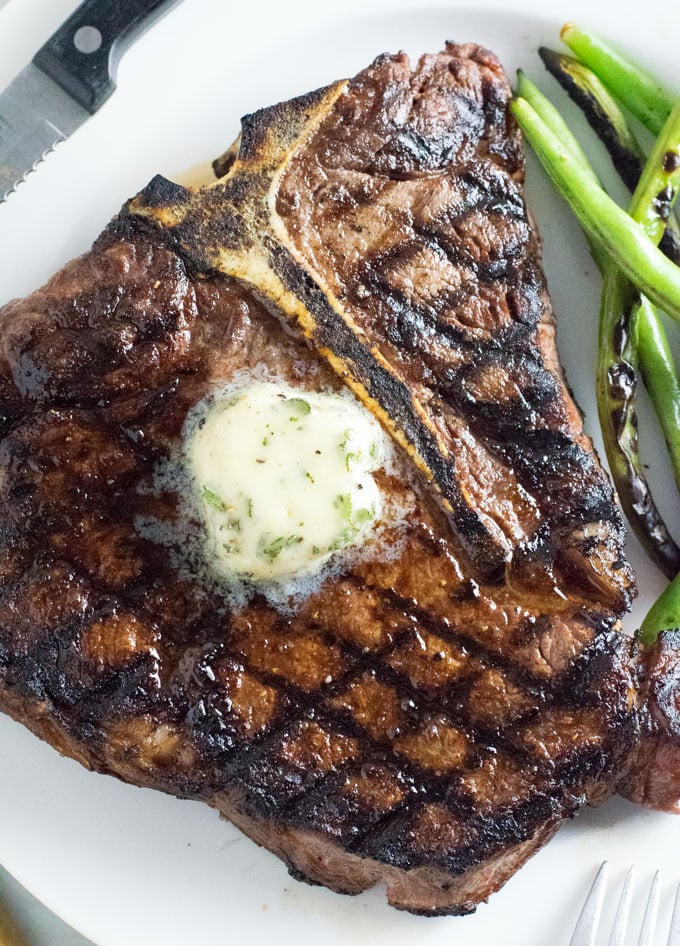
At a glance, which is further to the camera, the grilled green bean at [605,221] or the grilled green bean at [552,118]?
the grilled green bean at [552,118]

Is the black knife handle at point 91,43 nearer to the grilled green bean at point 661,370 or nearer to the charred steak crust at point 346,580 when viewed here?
the charred steak crust at point 346,580

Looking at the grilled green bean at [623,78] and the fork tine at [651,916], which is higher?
the grilled green bean at [623,78]

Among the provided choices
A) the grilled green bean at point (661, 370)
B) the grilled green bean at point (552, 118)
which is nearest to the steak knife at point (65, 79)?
the grilled green bean at point (552, 118)

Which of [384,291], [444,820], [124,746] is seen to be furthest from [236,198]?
[444,820]

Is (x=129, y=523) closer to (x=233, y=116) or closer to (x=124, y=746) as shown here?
A: (x=124, y=746)

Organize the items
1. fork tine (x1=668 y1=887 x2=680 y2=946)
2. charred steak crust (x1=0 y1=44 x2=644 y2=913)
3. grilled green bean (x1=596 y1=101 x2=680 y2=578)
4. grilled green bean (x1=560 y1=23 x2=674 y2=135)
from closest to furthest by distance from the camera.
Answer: charred steak crust (x1=0 y1=44 x2=644 y2=913) → fork tine (x1=668 y1=887 x2=680 y2=946) → grilled green bean (x1=596 y1=101 x2=680 y2=578) → grilled green bean (x1=560 y1=23 x2=674 y2=135)

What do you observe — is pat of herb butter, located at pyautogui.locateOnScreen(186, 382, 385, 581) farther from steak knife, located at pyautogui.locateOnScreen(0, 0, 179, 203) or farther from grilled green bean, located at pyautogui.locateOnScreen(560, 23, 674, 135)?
grilled green bean, located at pyautogui.locateOnScreen(560, 23, 674, 135)

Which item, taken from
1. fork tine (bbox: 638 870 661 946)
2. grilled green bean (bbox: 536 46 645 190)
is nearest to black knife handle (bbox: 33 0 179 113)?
grilled green bean (bbox: 536 46 645 190)
